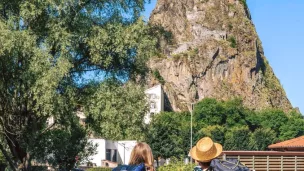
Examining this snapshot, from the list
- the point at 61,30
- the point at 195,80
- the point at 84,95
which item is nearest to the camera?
the point at 61,30

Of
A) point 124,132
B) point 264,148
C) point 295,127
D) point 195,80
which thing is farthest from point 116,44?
point 195,80

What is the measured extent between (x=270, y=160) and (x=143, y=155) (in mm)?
19311

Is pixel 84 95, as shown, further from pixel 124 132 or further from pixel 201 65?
pixel 201 65

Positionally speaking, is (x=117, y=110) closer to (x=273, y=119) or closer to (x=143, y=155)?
(x=143, y=155)

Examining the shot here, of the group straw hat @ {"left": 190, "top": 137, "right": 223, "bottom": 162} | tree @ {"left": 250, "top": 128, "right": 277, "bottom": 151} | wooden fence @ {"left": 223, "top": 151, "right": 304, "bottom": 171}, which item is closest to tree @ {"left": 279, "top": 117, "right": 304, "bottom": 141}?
tree @ {"left": 250, "top": 128, "right": 277, "bottom": 151}

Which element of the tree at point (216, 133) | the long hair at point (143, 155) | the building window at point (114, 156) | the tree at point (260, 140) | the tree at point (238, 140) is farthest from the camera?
the tree at point (216, 133)

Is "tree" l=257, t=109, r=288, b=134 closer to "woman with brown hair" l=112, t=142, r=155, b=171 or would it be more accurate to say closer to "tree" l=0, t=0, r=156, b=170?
"tree" l=0, t=0, r=156, b=170

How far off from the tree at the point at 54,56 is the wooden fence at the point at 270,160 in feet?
17.5

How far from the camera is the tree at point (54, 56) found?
2436cm

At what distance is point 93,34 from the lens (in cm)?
2609

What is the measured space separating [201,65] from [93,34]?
173m

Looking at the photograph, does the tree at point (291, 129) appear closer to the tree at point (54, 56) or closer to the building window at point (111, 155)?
the building window at point (111, 155)

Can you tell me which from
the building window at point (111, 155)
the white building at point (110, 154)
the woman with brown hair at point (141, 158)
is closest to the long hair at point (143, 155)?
the woman with brown hair at point (141, 158)

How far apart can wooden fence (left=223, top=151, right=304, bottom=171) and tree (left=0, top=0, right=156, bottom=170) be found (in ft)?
17.5
